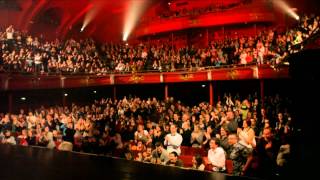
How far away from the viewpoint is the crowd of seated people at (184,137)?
5.18 metres

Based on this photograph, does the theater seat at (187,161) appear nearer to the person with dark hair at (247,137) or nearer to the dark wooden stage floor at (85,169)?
the person with dark hair at (247,137)

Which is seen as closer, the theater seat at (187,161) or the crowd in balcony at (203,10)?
the theater seat at (187,161)

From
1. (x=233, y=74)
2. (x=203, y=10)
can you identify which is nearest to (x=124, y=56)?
(x=233, y=74)

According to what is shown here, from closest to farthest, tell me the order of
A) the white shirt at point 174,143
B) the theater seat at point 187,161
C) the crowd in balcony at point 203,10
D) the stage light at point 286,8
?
the white shirt at point 174,143, the theater seat at point 187,161, the stage light at point 286,8, the crowd in balcony at point 203,10

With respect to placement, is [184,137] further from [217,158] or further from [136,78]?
→ [136,78]

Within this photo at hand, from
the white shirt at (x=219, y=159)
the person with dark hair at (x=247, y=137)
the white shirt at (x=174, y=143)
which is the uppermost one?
the person with dark hair at (x=247, y=137)

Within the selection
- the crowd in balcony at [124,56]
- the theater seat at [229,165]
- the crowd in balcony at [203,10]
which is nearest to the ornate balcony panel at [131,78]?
the crowd in balcony at [124,56]

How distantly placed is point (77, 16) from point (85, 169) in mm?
20527

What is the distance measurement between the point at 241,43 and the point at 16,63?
7.99 metres

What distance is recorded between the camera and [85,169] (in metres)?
2.11

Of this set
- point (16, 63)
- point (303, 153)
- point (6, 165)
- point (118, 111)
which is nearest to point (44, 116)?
point (118, 111)

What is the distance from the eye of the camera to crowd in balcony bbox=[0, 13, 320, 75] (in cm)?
1200

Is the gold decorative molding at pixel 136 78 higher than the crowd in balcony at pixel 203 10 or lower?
lower

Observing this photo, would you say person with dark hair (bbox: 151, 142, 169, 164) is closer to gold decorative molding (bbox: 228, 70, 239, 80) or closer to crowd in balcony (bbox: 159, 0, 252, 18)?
gold decorative molding (bbox: 228, 70, 239, 80)
